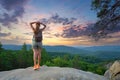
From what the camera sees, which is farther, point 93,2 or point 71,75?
point 93,2

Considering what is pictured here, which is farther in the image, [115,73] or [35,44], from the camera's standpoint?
[115,73]

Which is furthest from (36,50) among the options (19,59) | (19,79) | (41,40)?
(19,59)

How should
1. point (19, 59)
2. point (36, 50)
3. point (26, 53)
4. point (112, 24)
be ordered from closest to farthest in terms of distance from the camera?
point (36, 50), point (112, 24), point (19, 59), point (26, 53)

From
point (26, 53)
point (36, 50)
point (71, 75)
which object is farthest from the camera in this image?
point (26, 53)

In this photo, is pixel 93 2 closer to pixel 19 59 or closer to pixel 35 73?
pixel 35 73

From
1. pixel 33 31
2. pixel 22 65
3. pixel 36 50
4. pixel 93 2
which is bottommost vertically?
pixel 22 65

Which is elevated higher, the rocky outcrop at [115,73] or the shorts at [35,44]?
the shorts at [35,44]

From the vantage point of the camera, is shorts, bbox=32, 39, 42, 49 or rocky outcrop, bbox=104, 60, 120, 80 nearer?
shorts, bbox=32, 39, 42, 49

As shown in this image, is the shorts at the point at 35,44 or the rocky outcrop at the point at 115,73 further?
the rocky outcrop at the point at 115,73

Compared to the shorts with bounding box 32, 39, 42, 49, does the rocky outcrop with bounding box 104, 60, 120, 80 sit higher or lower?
lower

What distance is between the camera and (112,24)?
26.5m

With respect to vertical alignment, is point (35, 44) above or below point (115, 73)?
above

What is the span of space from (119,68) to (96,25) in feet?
27.4

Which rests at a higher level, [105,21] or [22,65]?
[105,21]
